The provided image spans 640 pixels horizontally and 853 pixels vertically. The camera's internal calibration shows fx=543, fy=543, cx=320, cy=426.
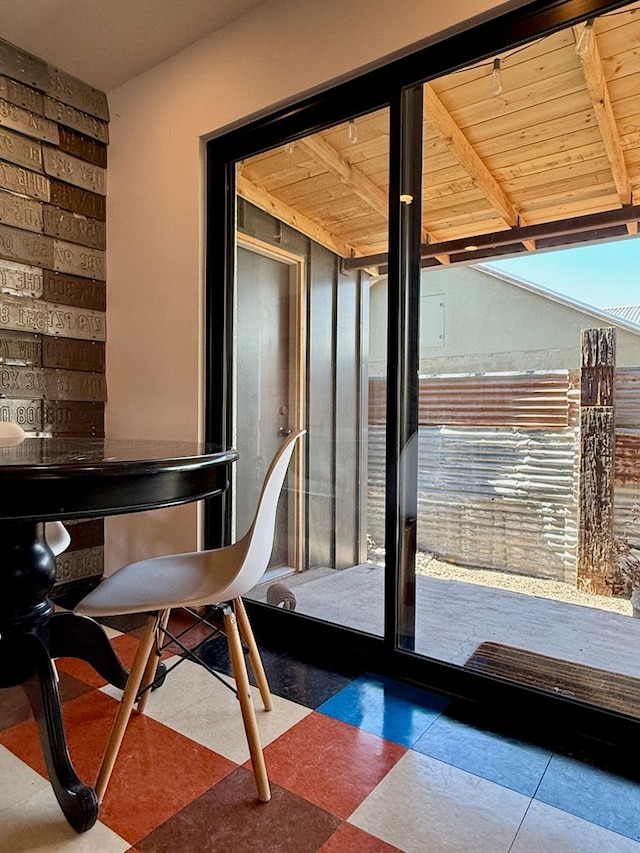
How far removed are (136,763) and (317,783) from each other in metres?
0.48

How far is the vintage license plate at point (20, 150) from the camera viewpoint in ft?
7.90

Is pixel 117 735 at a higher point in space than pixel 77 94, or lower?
lower

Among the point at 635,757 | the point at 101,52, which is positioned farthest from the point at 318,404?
the point at 101,52

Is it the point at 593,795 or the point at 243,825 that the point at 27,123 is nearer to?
the point at 243,825

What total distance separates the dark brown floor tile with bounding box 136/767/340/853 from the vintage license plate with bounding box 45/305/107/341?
2.14 metres

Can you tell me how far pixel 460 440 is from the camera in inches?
78.0

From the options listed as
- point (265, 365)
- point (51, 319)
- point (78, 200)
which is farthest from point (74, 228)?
point (265, 365)

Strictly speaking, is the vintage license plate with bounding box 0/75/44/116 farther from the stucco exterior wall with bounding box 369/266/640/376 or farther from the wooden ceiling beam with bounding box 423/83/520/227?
the stucco exterior wall with bounding box 369/266/640/376

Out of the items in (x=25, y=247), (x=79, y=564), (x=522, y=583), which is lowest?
(x=79, y=564)

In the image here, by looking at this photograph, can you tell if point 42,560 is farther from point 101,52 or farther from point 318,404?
point 101,52

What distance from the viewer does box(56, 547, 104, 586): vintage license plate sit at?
2680mm

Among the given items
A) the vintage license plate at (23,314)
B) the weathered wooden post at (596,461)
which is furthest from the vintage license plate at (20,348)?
the weathered wooden post at (596,461)

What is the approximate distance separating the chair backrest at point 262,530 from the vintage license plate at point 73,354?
5.72 ft

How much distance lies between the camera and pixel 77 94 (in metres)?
2.68
